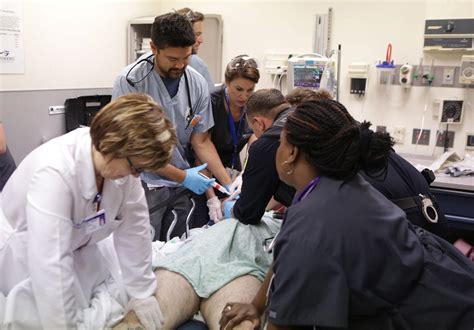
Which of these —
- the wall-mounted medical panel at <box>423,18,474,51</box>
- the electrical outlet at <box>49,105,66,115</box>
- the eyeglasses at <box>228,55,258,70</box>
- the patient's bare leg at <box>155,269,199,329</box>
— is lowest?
the patient's bare leg at <box>155,269,199,329</box>

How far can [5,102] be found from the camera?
2904 mm

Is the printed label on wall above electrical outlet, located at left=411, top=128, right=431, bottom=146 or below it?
Answer: above

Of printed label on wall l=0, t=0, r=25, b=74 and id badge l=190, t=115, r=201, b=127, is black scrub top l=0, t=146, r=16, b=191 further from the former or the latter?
id badge l=190, t=115, r=201, b=127

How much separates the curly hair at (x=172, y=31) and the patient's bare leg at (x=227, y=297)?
1.02m

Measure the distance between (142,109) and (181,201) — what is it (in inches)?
44.6

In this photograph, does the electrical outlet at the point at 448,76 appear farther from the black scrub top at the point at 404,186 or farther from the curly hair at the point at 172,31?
the curly hair at the point at 172,31

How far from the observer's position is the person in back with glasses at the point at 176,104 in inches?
75.5

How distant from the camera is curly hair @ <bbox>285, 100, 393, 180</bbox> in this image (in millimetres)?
1112

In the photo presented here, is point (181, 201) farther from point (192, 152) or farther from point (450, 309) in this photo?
point (450, 309)

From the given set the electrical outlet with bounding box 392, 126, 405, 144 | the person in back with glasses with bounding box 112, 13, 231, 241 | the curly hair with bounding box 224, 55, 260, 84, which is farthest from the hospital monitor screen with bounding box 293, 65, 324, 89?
the person in back with glasses with bounding box 112, 13, 231, 241

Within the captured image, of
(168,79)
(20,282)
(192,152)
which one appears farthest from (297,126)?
(192,152)

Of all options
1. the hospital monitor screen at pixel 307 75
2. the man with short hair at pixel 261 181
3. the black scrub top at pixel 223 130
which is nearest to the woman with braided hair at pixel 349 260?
the man with short hair at pixel 261 181

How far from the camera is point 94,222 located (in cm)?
128

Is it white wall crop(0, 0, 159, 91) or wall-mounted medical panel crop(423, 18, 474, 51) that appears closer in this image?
wall-mounted medical panel crop(423, 18, 474, 51)
